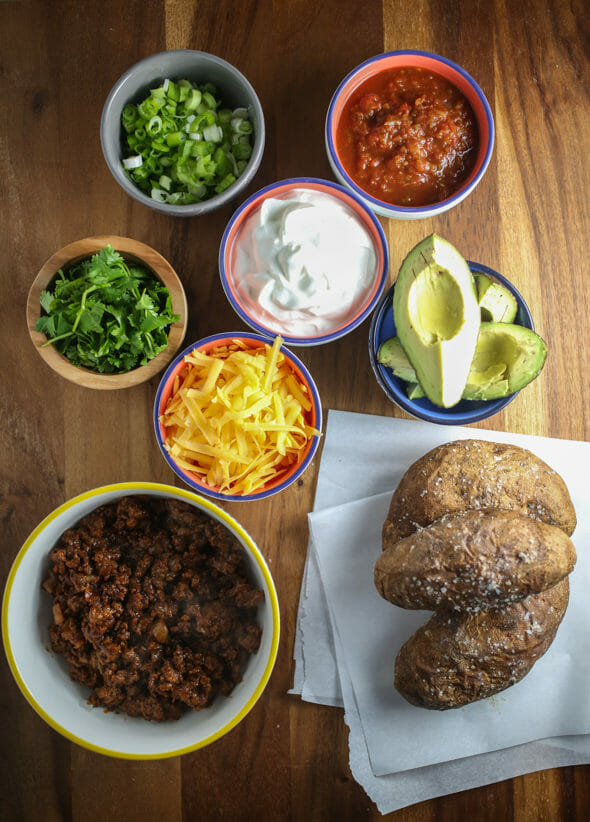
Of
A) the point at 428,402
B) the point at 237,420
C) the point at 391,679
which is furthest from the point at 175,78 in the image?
the point at 391,679

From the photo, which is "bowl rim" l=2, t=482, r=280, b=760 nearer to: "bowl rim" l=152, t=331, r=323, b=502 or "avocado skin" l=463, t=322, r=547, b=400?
"bowl rim" l=152, t=331, r=323, b=502

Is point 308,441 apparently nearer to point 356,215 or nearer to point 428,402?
point 428,402

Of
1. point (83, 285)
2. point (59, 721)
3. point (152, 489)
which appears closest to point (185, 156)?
point (83, 285)

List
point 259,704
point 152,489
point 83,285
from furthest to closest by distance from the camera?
1. point 259,704
2. point 83,285
3. point 152,489

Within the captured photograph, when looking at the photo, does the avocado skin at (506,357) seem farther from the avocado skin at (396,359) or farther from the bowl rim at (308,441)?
the bowl rim at (308,441)

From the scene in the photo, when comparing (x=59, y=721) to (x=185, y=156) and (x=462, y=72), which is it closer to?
(x=185, y=156)
